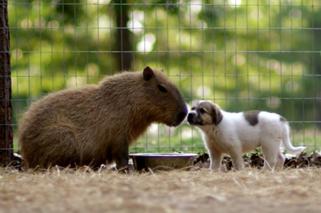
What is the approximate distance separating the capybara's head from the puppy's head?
0.10 m

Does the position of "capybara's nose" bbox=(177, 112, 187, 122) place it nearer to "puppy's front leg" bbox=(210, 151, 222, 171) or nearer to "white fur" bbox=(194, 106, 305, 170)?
"white fur" bbox=(194, 106, 305, 170)

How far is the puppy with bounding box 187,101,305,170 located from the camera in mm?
8422

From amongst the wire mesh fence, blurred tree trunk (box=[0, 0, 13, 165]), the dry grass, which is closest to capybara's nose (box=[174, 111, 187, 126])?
the dry grass

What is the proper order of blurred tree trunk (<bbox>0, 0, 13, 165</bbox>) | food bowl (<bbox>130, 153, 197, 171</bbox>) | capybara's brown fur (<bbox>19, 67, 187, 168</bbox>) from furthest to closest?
1. blurred tree trunk (<bbox>0, 0, 13, 165</bbox>)
2. food bowl (<bbox>130, 153, 197, 171</bbox>)
3. capybara's brown fur (<bbox>19, 67, 187, 168</bbox>)

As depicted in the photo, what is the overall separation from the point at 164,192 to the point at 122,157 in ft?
7.63

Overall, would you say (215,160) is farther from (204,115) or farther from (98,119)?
(98,119)

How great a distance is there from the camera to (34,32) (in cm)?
1636

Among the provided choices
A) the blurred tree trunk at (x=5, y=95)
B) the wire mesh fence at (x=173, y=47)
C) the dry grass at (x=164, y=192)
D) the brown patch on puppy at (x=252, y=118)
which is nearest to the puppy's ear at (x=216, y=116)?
the brown patch on puppy at (x=252, y=118)

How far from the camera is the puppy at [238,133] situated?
8422 mm

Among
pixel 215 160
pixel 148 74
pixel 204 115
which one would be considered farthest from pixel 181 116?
pixel 215 160

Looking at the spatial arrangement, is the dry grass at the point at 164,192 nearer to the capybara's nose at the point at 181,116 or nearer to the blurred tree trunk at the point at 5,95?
the capybara's nose at the point at 181,116

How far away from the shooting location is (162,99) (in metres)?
8.20

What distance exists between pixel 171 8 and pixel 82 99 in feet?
19.0

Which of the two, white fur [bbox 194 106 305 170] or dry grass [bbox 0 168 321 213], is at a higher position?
white fur [bbox 194 106 305 170]
